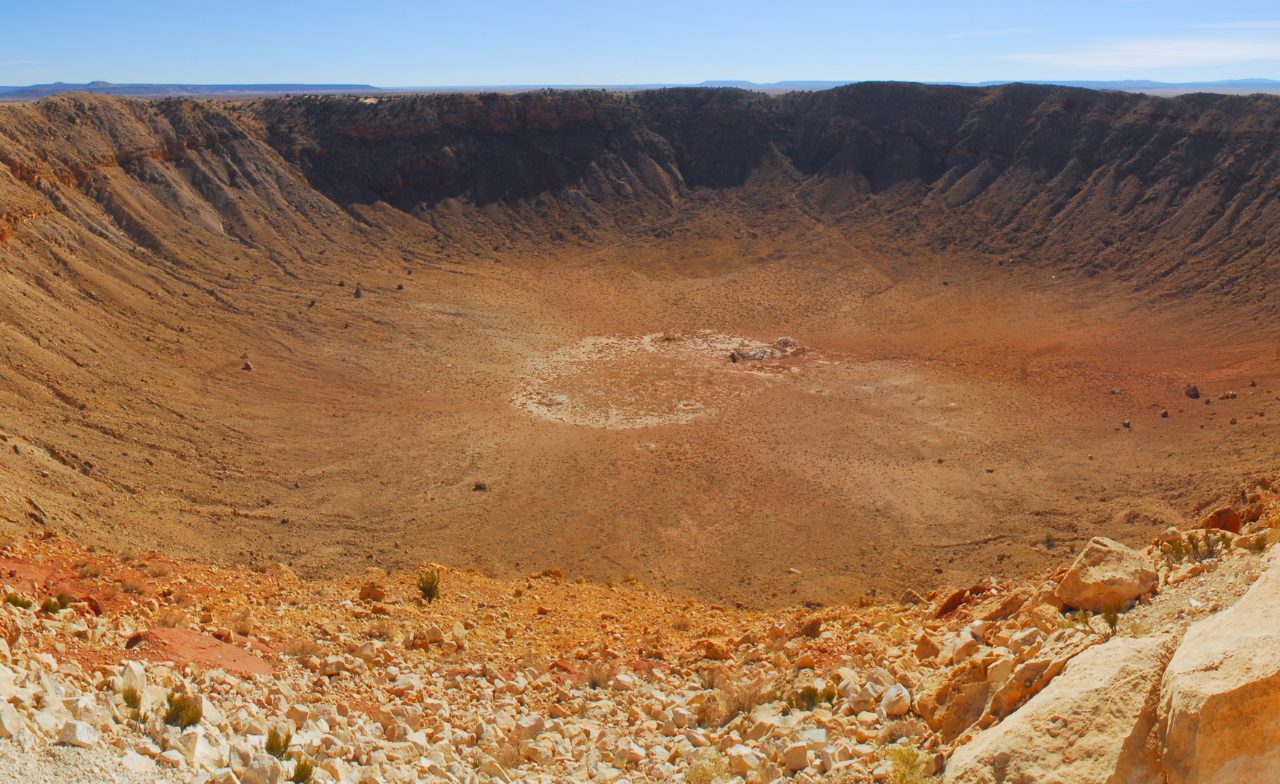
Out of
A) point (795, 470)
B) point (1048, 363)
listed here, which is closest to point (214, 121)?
point (795, 470)

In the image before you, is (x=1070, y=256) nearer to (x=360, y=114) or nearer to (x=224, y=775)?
(x=360, y=114)

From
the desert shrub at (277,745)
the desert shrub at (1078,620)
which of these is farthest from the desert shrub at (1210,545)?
the desert shrub at (277,745)

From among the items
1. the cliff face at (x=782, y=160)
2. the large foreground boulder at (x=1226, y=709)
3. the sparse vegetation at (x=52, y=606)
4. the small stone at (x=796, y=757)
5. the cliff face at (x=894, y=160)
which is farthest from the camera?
the cliff face at (x=894, y=160)

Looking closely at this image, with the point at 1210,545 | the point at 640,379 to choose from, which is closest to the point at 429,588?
the point at 1210,545

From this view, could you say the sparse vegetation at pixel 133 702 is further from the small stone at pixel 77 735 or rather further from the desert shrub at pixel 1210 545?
the desert shrub at pixel 1210 545

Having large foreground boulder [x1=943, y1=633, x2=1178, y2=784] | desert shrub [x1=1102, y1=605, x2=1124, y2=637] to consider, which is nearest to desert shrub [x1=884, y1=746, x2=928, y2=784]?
large foreground boulder [x1=943, y1=633, x2=1178, y2=784]

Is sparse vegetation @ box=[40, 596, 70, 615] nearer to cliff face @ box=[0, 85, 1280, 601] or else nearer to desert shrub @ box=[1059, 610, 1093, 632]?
cliff face @ box=[0, 85, 1280, 601]

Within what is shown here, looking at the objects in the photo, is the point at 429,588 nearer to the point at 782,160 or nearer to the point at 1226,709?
the point at 1226,709

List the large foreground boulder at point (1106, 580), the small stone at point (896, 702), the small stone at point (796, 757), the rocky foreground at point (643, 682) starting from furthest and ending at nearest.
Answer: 1. the large foreground boulder at point (1106, 580)
2. the small stone at point (896, 702)
3. the small stone at point (796, 757)
4. the rocky foreground at point (643, 682)
